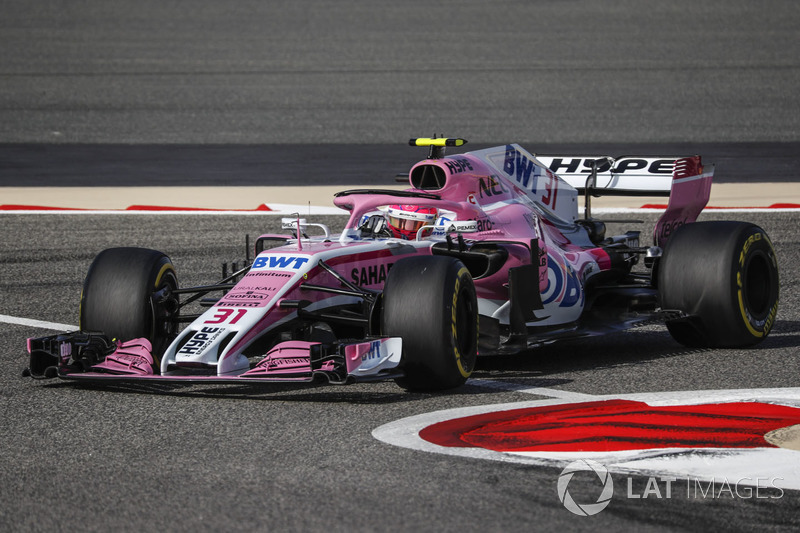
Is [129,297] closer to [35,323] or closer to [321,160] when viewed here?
[35,323]

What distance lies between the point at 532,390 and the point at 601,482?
1.95m

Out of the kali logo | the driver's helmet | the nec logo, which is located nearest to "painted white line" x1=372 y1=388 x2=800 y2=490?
the kali logo

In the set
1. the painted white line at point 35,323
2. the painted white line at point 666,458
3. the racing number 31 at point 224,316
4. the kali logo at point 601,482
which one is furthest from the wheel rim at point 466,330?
the painted white line at point 35,323

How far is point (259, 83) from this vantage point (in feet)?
101

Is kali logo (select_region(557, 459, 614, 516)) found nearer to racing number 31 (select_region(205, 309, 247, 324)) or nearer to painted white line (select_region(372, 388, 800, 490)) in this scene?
painted white line (select_region(372, 388, 800, 490))

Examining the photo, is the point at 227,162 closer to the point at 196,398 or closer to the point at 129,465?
the point at 196,398

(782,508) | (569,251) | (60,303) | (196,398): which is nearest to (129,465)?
(196,398)

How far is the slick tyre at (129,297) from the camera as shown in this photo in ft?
25.8

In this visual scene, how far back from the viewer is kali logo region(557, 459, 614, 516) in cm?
517

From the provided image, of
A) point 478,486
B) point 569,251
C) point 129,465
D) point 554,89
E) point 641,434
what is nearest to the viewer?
point 478,486

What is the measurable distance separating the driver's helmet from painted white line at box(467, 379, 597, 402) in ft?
4.44

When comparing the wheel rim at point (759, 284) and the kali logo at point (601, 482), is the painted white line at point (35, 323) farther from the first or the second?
the kali logo at point (601, 482)

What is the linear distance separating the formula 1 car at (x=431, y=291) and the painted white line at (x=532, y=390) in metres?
0.22

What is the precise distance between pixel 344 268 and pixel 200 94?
2205 cm
